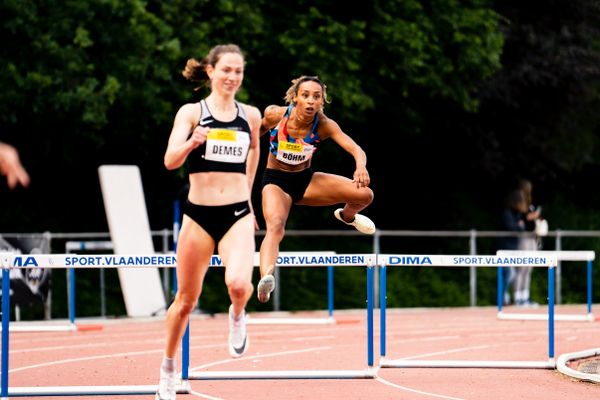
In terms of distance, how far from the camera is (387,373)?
1346 centimetres

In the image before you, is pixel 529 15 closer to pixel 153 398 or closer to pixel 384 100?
pixel 384 100

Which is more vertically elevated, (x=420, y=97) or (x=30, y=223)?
(x=420, y=97)

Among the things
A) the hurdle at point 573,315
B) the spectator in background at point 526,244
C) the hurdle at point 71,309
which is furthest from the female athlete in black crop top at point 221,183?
the spectator in background at point 526,244

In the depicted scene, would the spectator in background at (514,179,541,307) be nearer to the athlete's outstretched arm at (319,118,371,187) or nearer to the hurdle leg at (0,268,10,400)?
the athlete's outstretched arm at (319,118,371,187)

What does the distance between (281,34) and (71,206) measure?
498 centimetres

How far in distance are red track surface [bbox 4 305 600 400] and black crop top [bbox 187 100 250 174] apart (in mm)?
2869

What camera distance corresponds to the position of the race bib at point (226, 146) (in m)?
9.23

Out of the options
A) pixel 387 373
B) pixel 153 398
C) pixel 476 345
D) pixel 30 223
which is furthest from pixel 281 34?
pixel 153 398

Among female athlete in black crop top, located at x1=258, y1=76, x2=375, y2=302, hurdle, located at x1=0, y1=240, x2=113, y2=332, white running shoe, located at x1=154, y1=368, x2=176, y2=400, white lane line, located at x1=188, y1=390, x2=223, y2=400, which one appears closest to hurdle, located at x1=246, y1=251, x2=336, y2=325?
female athlete in black crop top, located at x1=258, y1=76, x2=375, y2=302

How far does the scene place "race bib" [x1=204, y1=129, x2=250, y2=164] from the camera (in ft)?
30.3

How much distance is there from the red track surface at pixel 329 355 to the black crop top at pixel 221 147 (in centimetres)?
287

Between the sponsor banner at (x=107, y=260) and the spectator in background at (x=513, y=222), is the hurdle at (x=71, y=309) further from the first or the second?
the spectator in background at (x=513, y=222)

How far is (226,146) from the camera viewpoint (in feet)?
30.4

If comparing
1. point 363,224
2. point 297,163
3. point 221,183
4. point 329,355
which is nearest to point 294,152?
point 297,163
